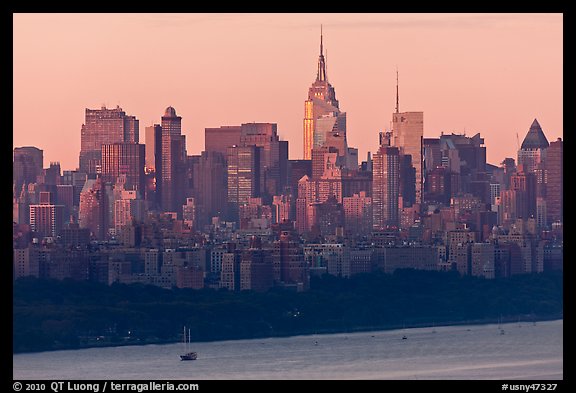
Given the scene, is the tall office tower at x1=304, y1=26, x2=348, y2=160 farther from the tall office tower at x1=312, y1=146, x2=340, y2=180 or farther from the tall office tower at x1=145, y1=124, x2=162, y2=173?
the tall office tower at x1=145, y1=124, x2=162, y2=173

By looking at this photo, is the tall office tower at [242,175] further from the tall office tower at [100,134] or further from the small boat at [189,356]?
the small boat at [189,356]

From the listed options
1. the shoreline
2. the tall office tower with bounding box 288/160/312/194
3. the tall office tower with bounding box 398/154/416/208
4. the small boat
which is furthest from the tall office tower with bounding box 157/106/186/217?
the small boat

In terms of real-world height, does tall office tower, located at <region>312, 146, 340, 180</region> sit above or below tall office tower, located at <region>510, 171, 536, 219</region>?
above

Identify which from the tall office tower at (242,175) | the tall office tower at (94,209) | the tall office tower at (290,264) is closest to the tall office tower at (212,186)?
the tall office tower at (242,175)

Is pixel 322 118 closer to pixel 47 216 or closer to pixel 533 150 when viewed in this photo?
pixel 533 150

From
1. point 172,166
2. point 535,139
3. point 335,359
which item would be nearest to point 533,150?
point 535,139

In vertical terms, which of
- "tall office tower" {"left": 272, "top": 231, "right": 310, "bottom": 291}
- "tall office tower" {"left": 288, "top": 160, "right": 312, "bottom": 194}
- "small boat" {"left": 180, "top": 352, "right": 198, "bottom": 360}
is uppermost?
"tall office tower" {"left": 288, "top": 160, "right": 312, "bottom": 194}
